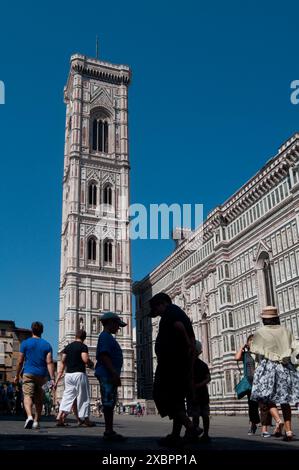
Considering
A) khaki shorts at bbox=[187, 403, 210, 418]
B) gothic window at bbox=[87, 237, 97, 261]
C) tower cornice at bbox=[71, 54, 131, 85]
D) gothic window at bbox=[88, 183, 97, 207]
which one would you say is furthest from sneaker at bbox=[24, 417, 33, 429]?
tower cornice at bbox=[71, 54, 131, 85]

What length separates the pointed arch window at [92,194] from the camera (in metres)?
57.6

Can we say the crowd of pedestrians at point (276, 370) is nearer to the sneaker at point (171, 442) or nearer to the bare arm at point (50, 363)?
the sneaker at point (171, 442)

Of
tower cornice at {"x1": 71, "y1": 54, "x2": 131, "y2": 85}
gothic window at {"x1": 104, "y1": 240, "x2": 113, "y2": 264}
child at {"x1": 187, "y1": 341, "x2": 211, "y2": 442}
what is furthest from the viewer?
tower cornice at {"x1": 71, "y1": 54, "x2": 131, "y2": 85}

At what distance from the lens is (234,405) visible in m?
36.2

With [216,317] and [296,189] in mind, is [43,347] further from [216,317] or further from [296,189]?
[216,317]

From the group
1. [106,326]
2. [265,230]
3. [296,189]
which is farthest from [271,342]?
[265,230]

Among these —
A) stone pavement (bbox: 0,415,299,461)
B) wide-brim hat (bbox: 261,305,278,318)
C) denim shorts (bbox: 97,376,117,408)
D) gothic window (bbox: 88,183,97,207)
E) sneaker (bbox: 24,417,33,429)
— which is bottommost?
stone pavement (bbox: 0,415,299,461)

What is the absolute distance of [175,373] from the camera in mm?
5504

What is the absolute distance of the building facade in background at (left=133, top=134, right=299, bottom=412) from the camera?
31.6 m

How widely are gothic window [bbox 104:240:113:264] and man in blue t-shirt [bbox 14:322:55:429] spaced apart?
47397 mm

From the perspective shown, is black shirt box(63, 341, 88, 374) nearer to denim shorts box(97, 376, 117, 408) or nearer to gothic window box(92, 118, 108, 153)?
denim shorts box(97, 376, 117, 408)

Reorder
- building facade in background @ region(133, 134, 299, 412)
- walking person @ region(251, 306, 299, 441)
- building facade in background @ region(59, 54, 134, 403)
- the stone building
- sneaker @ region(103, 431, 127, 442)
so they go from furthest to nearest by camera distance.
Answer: the stone building
building facade in background @ region(59, 54, 134, 403)
building facade in background @ region(133, 134, 299, 412)
walking person @ region(251, 306, 299, 441)
sneaker @ region(103, 431, 127, 442)

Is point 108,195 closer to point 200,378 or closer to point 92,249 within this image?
point 92,249

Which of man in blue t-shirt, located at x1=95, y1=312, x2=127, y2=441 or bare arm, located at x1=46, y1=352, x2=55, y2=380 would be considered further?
bare arm, located at x1=46, y1=352, x2=55, y2=380
